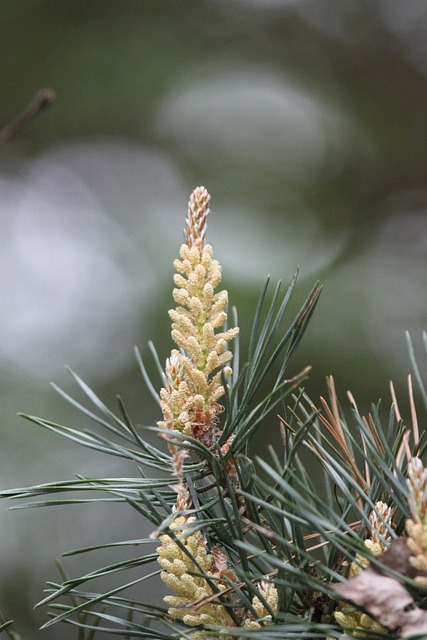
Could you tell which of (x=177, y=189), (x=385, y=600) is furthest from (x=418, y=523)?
(x=177, y=189)

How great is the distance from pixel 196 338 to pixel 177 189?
5.07 feet

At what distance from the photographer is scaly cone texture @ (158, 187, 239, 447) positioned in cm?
25

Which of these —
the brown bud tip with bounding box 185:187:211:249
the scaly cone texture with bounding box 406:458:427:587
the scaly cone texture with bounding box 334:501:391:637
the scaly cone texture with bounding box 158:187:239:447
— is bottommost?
the scaly cone texture with bounding box 334:501:391:637

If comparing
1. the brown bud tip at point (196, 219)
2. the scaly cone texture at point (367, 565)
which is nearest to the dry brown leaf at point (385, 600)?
the scaly cone texture at point (367, 565)

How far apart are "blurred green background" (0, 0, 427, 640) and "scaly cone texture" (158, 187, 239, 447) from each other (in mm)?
978

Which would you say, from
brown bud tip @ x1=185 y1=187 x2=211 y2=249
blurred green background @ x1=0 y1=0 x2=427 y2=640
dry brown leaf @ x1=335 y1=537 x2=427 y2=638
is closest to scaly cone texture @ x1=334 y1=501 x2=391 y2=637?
dry brown leaf @ x1=335 y1=537 x2=427 y2=638

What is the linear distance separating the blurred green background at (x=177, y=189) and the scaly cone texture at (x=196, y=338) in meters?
0.98

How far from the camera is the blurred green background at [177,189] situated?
4.66 feet

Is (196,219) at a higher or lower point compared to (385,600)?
higher

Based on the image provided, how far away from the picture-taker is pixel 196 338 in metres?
0.26

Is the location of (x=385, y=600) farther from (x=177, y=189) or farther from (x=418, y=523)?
(x=177, y=189)

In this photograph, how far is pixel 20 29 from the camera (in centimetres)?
178

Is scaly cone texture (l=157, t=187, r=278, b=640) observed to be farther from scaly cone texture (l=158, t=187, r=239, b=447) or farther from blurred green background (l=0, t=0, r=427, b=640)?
blurred green background (l=0, t=0, r=427, b=640)

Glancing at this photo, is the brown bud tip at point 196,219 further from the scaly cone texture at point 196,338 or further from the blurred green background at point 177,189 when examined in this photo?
the blurred green background at point 177,189
